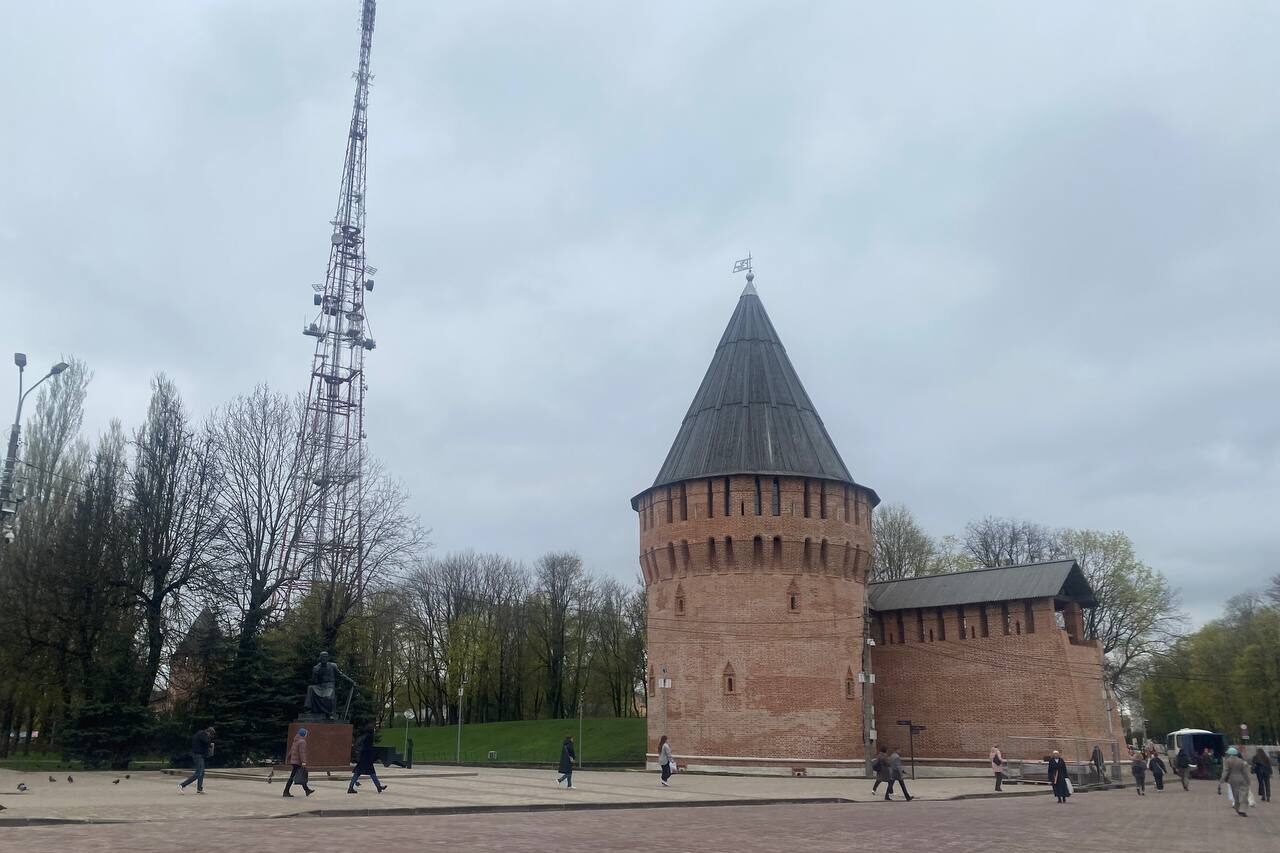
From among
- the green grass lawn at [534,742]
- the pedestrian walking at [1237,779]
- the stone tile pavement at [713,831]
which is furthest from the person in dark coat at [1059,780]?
the green grass lawn at [534,742]

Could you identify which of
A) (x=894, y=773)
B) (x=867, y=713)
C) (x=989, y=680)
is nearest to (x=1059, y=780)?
(x=894, y=773)

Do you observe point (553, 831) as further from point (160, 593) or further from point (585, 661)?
point (585, 661)

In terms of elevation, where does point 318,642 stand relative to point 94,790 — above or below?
above

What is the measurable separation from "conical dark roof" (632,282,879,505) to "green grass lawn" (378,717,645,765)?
12060 millimetres

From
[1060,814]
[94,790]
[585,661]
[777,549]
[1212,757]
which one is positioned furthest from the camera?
[585,661]

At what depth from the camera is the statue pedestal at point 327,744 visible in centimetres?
2375

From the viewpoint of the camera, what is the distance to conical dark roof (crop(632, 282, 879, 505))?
38.4 meters

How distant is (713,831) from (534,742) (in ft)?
119

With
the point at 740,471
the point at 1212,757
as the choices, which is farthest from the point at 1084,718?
the point at 740,471

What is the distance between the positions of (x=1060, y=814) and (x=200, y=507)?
1084 inches

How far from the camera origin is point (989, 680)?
3772 centimetres

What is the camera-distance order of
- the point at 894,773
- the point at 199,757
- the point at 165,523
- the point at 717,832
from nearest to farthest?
the point at 717,832
the point at 199,757
the point at 894,773
the point at 165,523

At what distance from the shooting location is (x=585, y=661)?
220 ft

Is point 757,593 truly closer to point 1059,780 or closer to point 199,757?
point 1059,780
